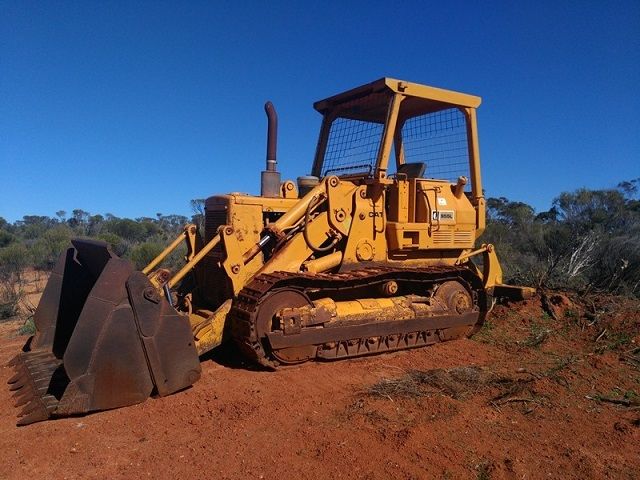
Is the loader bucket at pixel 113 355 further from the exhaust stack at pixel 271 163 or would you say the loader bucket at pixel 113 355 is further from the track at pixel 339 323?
the exhaust stack at pixel 271 163

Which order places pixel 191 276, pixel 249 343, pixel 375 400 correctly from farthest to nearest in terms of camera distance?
pixel 191 276, pixel 249 343, pixel 375 400

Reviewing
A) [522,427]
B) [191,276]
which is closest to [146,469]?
[522,427]

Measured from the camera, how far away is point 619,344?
267 inches

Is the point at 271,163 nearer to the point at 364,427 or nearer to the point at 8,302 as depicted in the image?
the point at 364,427

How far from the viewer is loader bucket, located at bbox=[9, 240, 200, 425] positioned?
4.19 metres

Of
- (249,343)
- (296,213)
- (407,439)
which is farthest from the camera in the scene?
(296,213)

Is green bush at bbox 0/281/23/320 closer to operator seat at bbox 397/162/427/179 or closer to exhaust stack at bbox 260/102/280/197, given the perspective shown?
exhaust stack at bbox 260/102/280/197

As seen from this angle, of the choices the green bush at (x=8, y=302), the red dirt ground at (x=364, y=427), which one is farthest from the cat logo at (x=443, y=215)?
the green bush at (x=8, y=302)

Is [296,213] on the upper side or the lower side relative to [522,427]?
upper

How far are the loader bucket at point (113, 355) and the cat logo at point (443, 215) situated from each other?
3571mm

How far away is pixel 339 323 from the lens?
19.0ft

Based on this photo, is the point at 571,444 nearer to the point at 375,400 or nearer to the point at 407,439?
the point at 407,439

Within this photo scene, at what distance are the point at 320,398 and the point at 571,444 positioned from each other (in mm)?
2087

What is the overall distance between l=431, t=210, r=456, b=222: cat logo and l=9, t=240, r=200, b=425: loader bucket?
3.57 metres
